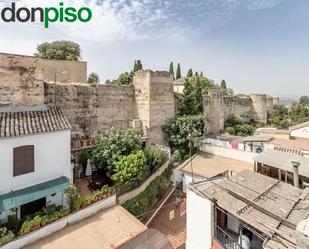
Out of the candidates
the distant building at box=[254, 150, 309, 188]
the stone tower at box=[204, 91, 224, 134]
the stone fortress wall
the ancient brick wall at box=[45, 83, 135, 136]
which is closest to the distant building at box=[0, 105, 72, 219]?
the stone fortress wall

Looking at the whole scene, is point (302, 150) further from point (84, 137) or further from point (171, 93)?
point (84, 137)

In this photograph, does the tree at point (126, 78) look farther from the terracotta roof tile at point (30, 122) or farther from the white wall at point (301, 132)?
the white wall at point (301, 132)

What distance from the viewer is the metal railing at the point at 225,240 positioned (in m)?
8.53

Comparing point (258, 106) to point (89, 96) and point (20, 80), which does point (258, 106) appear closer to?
point (89, 96)

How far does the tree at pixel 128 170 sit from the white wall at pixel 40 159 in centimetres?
268

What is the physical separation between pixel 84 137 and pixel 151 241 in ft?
32.4

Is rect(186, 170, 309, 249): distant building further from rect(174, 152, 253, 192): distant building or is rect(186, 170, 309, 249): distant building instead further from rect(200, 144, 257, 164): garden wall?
rect(200, 144, 257, 164): garden wall

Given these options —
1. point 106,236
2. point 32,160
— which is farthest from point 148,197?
point 32,160

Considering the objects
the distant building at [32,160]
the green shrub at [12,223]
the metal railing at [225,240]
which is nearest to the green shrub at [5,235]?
the green shrub at [12,223]

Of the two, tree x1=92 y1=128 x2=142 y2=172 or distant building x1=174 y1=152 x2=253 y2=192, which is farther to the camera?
distant building x1=174 y1=152 x2=253 y2=192

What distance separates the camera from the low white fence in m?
9.01

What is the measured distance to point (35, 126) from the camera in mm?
11375

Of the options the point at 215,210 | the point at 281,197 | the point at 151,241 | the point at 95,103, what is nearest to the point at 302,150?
the point at 281,197

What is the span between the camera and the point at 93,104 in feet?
58.3
